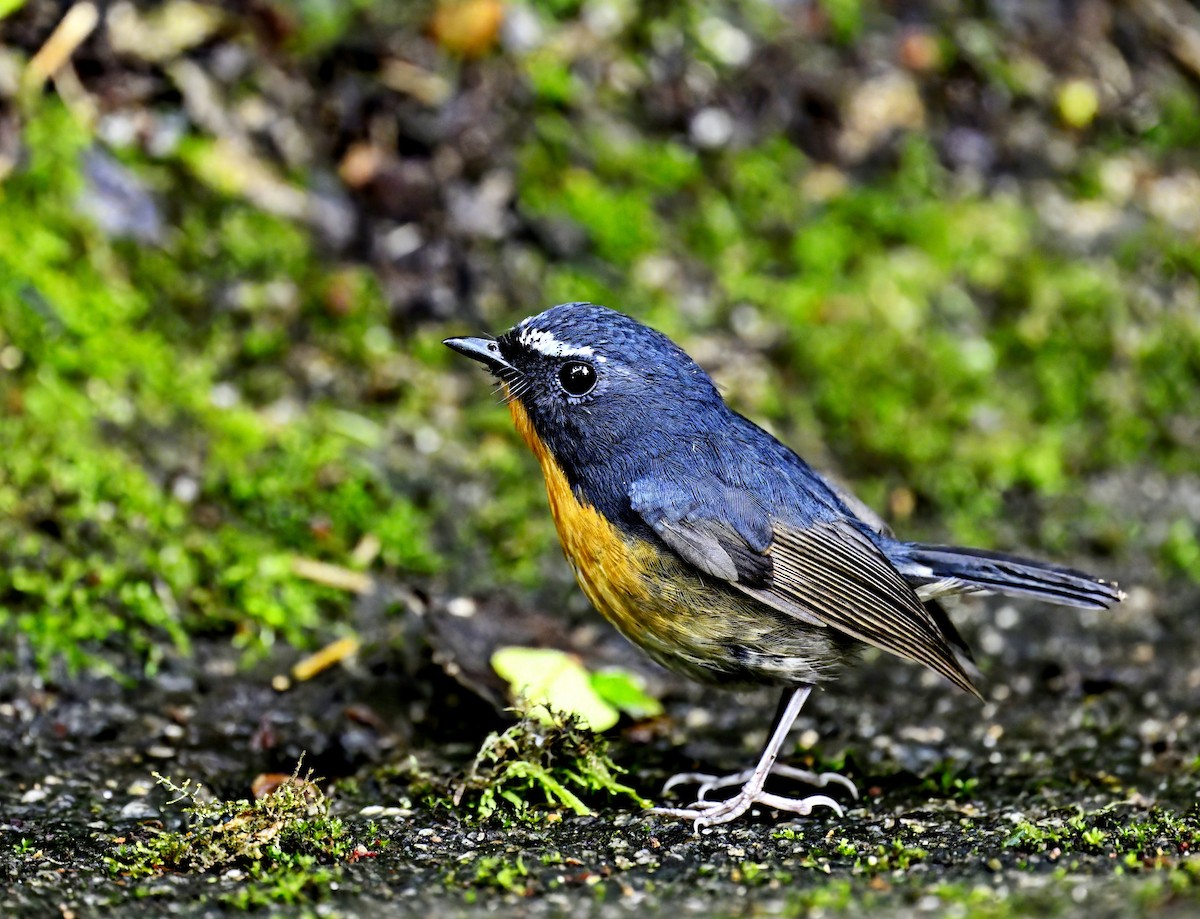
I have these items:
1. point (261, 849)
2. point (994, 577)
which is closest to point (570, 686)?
point (261, 849)

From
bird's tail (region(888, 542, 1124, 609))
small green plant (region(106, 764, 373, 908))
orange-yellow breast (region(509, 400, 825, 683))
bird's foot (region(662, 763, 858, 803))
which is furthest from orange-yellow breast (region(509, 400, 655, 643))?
small green plant (region(106, 764, 373, 908))

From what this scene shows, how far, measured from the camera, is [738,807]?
4.25 meters

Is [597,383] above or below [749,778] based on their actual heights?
above

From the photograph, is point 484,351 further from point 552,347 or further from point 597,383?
point 597,383

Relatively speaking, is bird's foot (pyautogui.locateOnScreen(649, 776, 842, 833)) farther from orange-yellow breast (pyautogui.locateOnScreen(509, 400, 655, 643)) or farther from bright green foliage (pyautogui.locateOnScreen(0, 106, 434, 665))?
bright green foliage (pyautogui.locateOnScreen(0, 106, 434, 665))

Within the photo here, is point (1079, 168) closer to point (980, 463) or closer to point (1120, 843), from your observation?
point (980, 463)

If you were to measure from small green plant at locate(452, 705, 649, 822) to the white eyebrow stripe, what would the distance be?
117cm

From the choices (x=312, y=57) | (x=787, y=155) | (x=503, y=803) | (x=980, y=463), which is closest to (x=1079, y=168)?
(x=787, y=155)

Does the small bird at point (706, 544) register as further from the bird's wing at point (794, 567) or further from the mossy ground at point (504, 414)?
the mossy ground at point (504, 414)

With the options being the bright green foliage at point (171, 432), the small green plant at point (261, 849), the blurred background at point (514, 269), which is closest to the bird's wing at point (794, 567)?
the small green plant at point (261, 849)

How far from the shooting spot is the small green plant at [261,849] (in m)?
3.55

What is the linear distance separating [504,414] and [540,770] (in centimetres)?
264

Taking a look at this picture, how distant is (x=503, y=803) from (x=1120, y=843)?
1.85m

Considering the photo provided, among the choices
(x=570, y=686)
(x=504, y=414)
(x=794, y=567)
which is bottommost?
(x=570, y=686)
